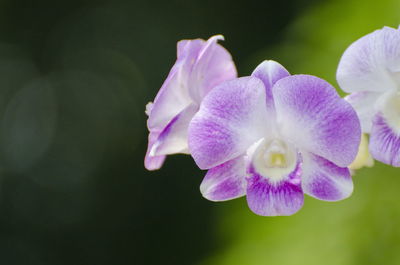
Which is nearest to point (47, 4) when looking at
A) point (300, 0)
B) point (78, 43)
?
point (78, 43)

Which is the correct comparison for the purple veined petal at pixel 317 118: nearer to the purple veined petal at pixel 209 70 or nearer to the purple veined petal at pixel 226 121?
the purple veined petal at pixel 226 121

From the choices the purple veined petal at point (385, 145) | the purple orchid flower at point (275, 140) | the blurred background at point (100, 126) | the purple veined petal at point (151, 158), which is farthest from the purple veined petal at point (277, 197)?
the blurred background at point (100, 126)

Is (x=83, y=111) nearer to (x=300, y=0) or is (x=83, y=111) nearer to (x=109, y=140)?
(x=109, y=140)

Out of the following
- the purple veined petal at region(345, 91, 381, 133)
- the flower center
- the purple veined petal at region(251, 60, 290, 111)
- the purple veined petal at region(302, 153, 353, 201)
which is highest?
the purple veined petal at region(251, 60, 290, 111)

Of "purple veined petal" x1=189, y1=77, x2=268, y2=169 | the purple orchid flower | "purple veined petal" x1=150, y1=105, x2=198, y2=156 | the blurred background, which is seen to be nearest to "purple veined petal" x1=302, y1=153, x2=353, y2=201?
the purple orchid flower

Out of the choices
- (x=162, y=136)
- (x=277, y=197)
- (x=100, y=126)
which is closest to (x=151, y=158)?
(x=162, y=136)

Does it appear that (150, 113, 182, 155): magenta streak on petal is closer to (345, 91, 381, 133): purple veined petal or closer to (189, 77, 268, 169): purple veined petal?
(189, 77, 268, 169): purple veined petal

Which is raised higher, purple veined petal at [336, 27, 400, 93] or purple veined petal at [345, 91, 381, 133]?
purple veined petal at [336, 27, 400, 93]
